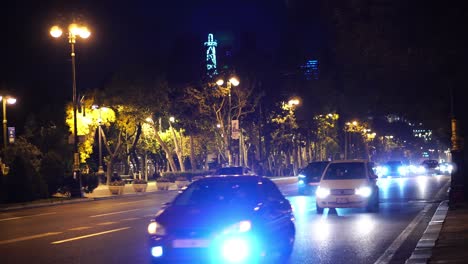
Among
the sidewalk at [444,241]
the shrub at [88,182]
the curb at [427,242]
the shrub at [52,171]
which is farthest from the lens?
the shrub at [88,182]

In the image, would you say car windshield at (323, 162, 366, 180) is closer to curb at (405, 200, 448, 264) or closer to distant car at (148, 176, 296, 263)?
curb at (405, 200, 448, 264)

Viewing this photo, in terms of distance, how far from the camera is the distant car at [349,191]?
24.7 m

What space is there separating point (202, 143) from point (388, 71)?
5617cm

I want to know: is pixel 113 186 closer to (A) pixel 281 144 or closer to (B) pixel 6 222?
(B) pixel 6 222

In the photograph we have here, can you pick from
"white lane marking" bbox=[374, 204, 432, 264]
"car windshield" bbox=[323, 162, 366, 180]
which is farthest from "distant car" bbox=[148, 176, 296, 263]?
"car windshield" bbox=[323, 162, 366, 180]

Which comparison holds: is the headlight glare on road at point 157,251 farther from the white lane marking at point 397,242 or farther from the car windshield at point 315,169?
the car windshield at point 315,169

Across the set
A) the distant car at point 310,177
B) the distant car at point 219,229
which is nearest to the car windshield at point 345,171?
the distant car at point 310,177

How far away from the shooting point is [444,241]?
1535cm

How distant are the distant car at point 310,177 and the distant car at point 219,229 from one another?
1042 inches

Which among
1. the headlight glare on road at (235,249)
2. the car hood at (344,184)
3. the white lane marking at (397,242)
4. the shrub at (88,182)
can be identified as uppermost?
the shrub at (88,182)

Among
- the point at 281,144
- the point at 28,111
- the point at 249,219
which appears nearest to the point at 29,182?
the point at 249,219

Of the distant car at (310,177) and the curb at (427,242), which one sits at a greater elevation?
the distant car at (310,177)

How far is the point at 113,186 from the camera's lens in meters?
47.4

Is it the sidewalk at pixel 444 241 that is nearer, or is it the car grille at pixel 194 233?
the car grille at pixel 194 233
